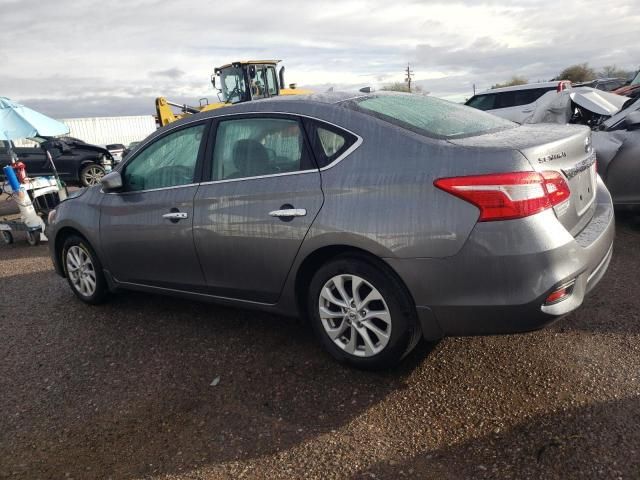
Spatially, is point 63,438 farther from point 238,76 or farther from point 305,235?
point 238,76

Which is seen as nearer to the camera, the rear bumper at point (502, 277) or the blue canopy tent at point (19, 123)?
the rear bumper at point (502, 277)

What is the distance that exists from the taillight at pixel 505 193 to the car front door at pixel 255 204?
85 centimetres

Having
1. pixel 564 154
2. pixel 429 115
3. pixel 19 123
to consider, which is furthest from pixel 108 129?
pixel 564 154

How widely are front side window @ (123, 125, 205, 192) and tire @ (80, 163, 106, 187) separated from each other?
1009 centimetres

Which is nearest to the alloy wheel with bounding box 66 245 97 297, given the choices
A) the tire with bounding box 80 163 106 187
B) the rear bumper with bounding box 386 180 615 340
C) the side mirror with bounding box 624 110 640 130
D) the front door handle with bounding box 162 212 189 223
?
the front door handle with bounding box 162 212 189 223

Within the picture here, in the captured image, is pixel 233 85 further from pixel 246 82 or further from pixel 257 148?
pixel 257 148

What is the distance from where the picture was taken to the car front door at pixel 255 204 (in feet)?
10.3

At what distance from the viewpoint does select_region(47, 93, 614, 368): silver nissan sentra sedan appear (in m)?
2.56

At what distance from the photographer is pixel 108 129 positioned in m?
30.8

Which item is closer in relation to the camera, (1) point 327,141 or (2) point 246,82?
(1) point 327,141

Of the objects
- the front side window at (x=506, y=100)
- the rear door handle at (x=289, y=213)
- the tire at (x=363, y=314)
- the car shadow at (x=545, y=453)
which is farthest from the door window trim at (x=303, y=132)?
the front side window at (x=506, y=100)

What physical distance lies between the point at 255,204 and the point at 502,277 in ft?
A: 5.02

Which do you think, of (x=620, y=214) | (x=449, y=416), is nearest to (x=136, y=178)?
(x=449, y=416)

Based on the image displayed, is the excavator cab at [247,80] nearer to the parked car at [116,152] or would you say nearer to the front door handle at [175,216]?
the parked car at [116,152]
